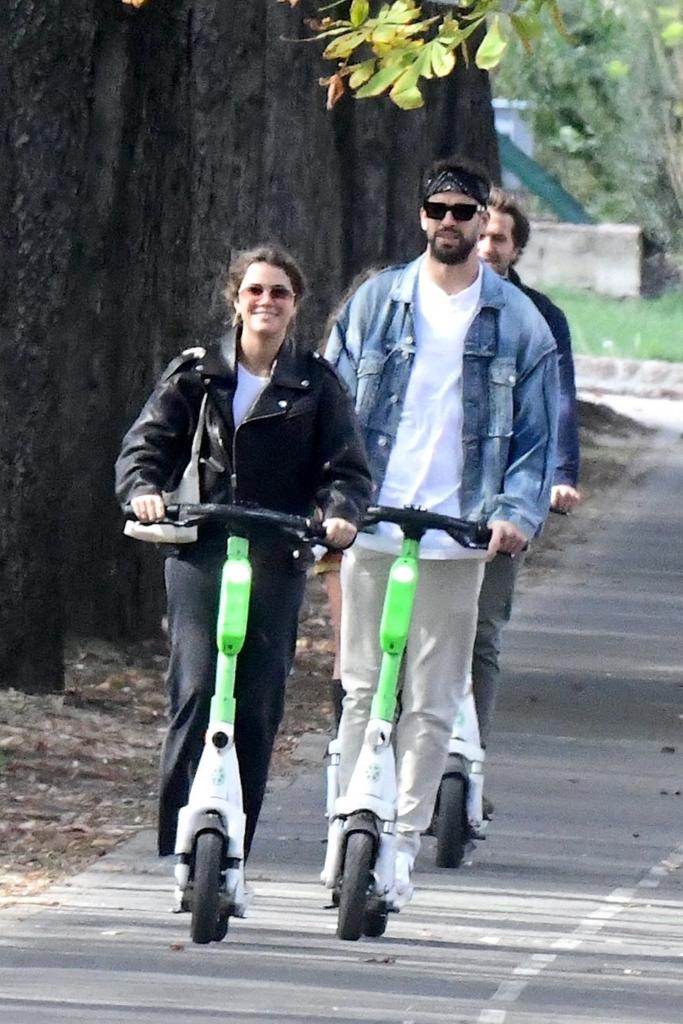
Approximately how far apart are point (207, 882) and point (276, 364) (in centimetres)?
140

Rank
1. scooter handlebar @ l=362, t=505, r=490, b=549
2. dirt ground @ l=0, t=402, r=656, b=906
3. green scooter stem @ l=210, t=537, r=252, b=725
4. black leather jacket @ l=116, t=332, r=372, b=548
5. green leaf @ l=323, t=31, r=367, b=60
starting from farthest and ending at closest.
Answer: green leaf @ l=323, t=31, r=367, b=60
dirt ground @ l=0, t=402, r=656, b=906
black leather jacket @ l=116, t=332, r=372, b=548
scooter handlebar @ l=362, t=505, r=490, b=549
green scooter stem @ l=210, t=537, r=252, b=725

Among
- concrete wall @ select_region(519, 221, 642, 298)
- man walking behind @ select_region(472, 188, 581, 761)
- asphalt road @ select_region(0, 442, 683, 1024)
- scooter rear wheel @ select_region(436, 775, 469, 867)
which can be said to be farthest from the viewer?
concrete wall @ select_region(519, 221, 642, 298)

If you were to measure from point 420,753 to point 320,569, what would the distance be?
136 cm

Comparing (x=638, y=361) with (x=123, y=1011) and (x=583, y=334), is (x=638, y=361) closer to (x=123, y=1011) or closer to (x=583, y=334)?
(x=583, y=334)

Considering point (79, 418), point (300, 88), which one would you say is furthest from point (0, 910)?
point (300, 88)

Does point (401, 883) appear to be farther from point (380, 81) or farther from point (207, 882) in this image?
point (380, 81)

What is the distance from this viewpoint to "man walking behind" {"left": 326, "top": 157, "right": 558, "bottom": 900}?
7840 mm

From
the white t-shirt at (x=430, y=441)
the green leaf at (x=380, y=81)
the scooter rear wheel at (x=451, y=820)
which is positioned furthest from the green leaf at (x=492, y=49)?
the scooter rear wheel at (x=451, y=820)

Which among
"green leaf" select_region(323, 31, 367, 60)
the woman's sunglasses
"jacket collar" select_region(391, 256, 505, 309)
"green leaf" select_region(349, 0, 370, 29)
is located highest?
"green leaf" select_region(349, 0, 370, 29)

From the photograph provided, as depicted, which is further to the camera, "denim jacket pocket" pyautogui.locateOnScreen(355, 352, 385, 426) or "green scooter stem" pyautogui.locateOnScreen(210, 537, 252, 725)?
"denim jacket pocket" pyautogui.locateOnScreen(355, 352, 385, 426)

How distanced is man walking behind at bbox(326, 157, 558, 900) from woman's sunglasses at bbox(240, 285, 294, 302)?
0.42 m

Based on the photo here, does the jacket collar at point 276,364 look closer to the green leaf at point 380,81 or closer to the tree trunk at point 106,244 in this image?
the green leaf at point 380,81

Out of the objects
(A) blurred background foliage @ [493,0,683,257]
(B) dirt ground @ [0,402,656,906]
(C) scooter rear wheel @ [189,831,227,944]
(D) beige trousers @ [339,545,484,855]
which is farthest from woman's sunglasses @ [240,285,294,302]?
(A) blurred background foliage @ [493,0,683,257]

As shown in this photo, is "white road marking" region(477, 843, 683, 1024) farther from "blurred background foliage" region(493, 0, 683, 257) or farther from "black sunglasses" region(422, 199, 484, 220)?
"blurred background foliage" region(493, 0, 683, 257)
